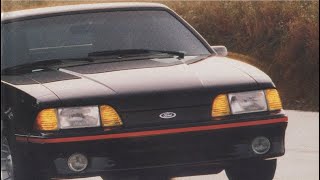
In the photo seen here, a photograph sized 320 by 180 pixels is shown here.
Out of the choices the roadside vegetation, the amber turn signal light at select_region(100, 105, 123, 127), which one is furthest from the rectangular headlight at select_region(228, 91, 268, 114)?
the roadside vegetation

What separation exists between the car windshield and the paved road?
111 centimetres

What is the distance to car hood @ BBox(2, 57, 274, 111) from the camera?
6094 mm

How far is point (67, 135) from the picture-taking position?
5996 millimetres

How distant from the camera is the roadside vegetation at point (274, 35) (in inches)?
556

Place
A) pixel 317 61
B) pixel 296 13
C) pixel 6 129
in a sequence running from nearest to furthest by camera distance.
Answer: pixel 6 129 → pixel 317 61 → pixel 296 13

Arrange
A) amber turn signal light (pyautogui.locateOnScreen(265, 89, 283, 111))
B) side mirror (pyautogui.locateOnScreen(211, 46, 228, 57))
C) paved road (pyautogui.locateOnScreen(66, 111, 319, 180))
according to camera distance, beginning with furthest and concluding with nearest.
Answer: paved road (pyautogui.locateOnScreen(66, 111, 319, 180))
side mirror (pyautogui.locateOnScreen(211, 46, 228, 57))
amber turn signal light (pyautogui.locateOnScreen(265, 89, 283, 111))

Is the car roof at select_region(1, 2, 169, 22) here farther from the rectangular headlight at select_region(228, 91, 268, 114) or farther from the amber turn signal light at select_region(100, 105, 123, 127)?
the rectangular headlight at select_region(228, 91, 268, 114)

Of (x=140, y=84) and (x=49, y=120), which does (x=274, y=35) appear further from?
(x=49, y=120)

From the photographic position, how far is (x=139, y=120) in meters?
6.07

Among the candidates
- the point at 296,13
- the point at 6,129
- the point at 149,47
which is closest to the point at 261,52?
the point at 296,13

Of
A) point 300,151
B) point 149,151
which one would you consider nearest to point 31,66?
point 149,151

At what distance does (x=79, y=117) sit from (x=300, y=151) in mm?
4033

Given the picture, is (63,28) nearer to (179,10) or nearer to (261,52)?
(261,52)

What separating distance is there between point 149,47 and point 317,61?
7.10 metres
